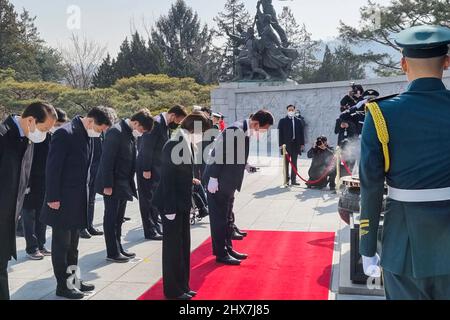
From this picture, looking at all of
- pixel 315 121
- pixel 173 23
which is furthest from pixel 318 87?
pixel 173 23

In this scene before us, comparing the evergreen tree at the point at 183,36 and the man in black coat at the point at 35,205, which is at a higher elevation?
the evergreen tree at the point at 183,36

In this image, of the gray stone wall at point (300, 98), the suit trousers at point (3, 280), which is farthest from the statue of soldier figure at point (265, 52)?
the suit trousers at point (3, 280)

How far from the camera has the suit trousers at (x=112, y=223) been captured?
5445 millimetres

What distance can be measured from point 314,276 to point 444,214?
2.70 m

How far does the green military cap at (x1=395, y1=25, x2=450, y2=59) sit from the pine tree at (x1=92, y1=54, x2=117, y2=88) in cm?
3407

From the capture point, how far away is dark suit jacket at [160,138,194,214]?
4227 millimetres

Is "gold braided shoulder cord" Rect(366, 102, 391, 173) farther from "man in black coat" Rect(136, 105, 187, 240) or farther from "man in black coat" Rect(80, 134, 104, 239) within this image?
"man in black coat" Rect(80, 134, 104, 239)

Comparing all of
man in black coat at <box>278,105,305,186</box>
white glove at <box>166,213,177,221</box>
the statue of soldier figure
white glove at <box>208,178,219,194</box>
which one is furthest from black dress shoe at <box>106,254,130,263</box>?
the statue of soldier figure

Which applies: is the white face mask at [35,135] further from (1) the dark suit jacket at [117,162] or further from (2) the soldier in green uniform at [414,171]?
(2) the soldier in green uniform at [414,171]

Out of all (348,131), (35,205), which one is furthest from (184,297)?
(348,131)

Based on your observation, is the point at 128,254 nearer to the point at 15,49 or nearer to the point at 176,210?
the point at 176,210

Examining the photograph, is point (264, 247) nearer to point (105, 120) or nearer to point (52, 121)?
point (105, 120)

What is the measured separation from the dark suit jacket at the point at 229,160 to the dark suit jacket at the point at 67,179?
5.09ft
